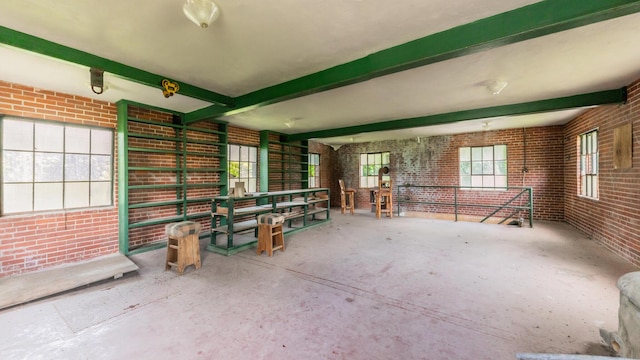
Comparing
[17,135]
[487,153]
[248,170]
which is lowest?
[248,170]

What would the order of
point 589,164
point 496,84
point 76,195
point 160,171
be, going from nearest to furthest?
point 496,84 → point 76,195 → point 160,171 → point 589,164

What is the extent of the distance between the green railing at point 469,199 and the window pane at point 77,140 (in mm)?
7582

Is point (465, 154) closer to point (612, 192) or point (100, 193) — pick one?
point (612, 192)

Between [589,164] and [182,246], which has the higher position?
[589,164]

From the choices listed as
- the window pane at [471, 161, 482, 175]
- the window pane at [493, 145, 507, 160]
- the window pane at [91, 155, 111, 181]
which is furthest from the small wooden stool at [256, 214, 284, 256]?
the window pane at [493, 145, 507, 160]

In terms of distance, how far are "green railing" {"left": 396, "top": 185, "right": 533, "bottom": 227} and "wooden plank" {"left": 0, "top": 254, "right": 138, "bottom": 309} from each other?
7.04 m

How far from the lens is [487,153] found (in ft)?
24.5

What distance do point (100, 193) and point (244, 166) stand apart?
3052 mm

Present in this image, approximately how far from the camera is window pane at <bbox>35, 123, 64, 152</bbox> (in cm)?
350

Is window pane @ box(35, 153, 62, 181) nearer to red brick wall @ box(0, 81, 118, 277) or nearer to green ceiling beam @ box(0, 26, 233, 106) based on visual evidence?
red brick wall @ box(0, 81, 118, 277)

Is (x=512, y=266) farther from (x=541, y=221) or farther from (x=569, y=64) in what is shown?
(x=541, y=221)

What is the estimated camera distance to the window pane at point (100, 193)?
13.1ft

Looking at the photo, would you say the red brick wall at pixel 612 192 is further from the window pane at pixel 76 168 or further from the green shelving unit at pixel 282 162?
the window pane at pixel 76 168

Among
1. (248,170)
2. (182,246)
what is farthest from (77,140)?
(248,170)
